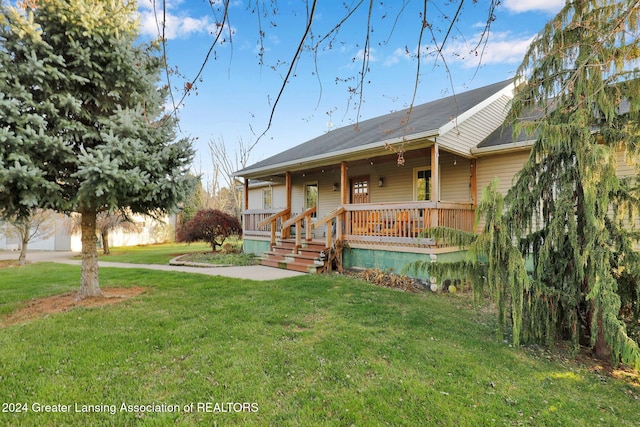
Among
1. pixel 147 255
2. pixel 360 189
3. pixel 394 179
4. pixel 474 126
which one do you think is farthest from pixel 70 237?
pixel 474 126

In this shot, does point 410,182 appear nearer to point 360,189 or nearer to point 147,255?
point 360,189

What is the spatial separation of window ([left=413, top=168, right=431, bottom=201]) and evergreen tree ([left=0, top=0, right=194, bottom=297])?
693cm

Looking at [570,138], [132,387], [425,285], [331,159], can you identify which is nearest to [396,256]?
[425,285]

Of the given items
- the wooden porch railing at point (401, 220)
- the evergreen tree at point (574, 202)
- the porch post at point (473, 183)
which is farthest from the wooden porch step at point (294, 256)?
the evergreen tree at point (574, 202)

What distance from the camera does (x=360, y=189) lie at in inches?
469

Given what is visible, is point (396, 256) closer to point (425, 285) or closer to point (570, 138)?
point (425, 285)

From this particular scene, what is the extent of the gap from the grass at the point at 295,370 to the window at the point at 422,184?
5164 millimetres

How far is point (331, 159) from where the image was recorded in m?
9.65

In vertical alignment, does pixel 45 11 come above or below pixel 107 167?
above

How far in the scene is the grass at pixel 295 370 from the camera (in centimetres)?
265

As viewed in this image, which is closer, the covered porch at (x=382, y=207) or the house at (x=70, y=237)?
the covered porch at (x=382, y=207)

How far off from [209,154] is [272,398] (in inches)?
1112

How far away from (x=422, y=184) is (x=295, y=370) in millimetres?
7920

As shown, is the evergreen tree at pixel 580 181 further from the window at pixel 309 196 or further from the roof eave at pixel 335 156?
the window at pixel 309 196
